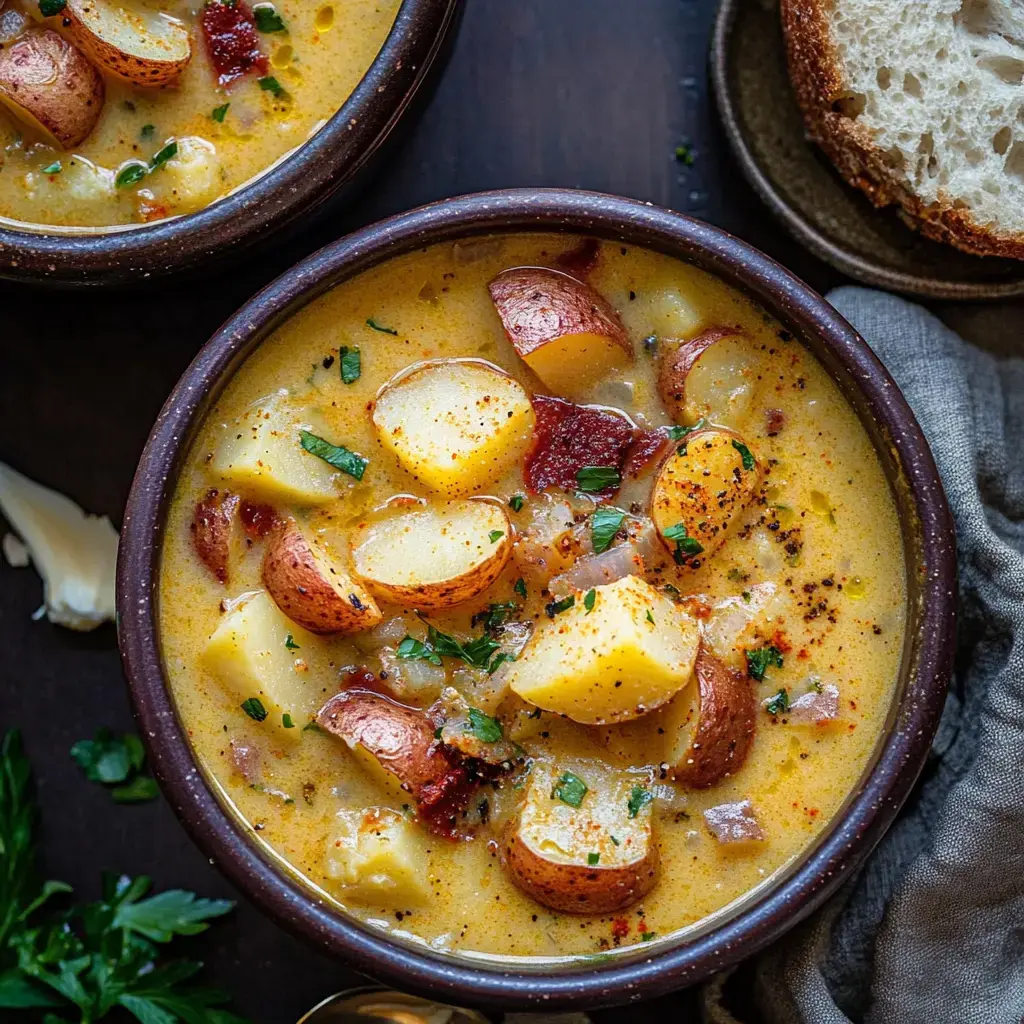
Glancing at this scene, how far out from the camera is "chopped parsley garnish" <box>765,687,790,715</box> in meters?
2.26

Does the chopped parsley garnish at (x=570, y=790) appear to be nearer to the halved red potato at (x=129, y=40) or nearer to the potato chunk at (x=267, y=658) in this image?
the potato chunk at (x=267, y=658)

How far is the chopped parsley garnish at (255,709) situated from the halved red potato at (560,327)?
28.1 inches

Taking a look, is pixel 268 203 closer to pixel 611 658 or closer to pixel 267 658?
pixel 267 658

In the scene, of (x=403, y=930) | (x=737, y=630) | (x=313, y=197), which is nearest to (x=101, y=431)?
(x=313, y=197)

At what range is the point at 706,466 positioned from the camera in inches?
87.7

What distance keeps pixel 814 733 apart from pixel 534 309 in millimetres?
844

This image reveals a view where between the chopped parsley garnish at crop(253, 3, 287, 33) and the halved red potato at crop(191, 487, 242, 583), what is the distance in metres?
0.85

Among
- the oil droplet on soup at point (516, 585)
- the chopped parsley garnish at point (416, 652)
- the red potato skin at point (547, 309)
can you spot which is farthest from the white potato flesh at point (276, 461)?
the red potato skin at point (547, 309)

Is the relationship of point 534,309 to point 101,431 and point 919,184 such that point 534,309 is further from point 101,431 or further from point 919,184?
point 101,431

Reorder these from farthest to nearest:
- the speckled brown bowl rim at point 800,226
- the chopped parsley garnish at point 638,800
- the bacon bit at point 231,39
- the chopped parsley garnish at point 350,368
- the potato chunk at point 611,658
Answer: the speckled brown bowl rim at point 800,226 → the bacon bit at point 231,39 → the chopped parsley garnish at point 350,368 → the chopped parsley garnish at point 638,800 → the potato chunk at point 611,658

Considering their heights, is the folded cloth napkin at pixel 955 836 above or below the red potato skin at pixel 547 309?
below

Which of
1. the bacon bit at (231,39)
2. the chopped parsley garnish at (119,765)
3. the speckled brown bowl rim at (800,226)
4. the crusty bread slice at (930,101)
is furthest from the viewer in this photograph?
the chopped parsley garnish at (119,765)

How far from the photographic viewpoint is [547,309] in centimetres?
223

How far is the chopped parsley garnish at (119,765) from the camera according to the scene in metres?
2.87
